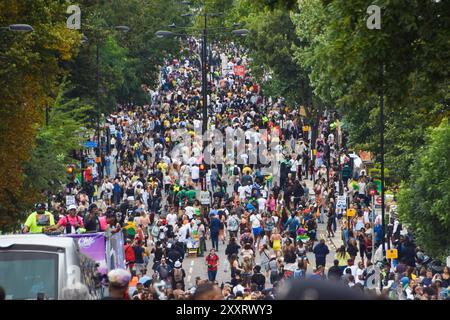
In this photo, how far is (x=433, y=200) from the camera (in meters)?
33.2

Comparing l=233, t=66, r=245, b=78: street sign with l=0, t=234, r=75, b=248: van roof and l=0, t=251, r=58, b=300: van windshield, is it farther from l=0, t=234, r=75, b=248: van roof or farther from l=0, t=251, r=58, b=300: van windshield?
l=0, t=251, r=58, b=300: van windshield

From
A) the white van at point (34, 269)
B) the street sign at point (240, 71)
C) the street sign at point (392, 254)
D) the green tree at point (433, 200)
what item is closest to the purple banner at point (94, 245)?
the white van at point (34, 269)

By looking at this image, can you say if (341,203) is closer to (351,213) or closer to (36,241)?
(351,213)

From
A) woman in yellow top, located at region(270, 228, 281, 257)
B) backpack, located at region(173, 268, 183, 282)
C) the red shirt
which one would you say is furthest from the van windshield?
woman in yellow top, located at region(270, 228, 281, 257)

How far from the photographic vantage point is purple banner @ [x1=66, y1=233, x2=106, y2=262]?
22672 mm

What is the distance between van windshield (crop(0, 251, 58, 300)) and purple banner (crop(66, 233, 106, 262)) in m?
7.98

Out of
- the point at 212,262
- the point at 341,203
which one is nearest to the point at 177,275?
the point at 212,262

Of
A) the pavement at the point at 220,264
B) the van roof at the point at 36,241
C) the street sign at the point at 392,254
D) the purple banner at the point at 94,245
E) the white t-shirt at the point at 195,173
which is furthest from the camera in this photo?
the white t-shirt at the point at 195,173

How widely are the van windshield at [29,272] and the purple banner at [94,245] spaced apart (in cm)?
798

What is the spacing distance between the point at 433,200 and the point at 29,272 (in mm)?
20041

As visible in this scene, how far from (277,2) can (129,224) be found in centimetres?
1374

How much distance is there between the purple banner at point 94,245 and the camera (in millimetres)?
22672

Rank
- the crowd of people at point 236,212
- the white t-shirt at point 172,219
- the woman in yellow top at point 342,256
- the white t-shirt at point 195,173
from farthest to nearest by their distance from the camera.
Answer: the white t-shirt at point 195,173
the white t-shirt at point 172,219
the woman in yellow top at point 342,256
the crowd of people at point 236,212

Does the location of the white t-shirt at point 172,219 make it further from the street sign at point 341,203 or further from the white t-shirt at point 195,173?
the white t-shirt at point 195,173
